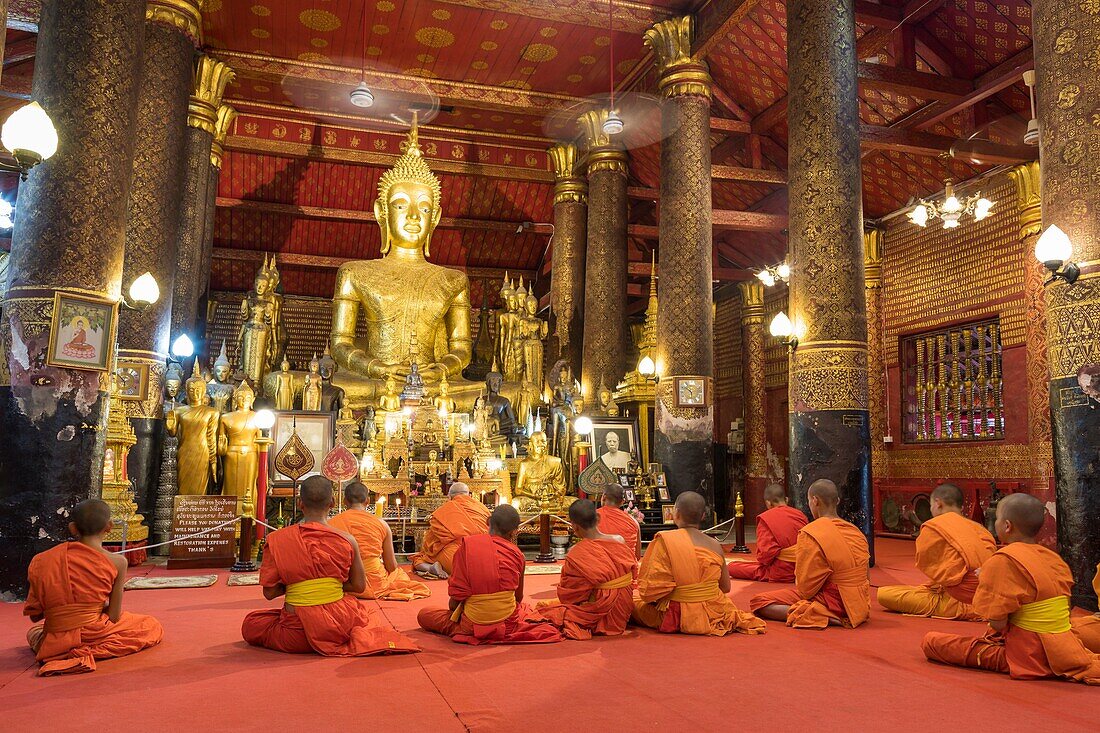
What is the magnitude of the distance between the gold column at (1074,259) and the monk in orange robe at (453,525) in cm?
368

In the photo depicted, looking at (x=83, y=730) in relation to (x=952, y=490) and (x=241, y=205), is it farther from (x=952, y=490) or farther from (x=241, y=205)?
(x=241, y=205)

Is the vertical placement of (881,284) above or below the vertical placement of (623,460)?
above

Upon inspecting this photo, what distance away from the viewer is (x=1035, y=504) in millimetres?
3734

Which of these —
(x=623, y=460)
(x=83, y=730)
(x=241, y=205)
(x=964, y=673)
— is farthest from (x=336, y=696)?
(x=241, y=205)

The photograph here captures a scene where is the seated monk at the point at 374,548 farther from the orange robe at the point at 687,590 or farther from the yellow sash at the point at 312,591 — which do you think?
the orange robe at the point at 687,590

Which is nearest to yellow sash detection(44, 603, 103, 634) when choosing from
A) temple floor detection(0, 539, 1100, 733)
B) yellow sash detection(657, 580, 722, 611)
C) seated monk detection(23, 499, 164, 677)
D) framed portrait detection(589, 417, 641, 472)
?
seated monk detection(23, 499, 164, 677)

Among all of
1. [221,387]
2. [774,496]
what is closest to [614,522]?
[774,496]

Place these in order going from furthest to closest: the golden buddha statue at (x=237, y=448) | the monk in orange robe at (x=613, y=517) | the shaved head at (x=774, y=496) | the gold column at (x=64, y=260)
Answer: the golden buddha statue at (x=237, y=448), the shaved head at (x=774, y=496), the monk in orange robe at (x=613, y=517), the gold column at (x=64, y=260)

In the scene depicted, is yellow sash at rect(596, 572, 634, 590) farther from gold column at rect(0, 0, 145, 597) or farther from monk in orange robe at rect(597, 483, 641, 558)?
gold column at rect(0, 0, 145, 597)

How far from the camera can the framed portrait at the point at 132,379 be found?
809 centimetres

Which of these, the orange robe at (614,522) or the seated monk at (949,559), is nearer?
the seated monk at (949,559)

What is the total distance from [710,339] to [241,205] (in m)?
9.48

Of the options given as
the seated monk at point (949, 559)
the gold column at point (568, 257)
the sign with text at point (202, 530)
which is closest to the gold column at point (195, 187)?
the sign with text at point (202, 530)

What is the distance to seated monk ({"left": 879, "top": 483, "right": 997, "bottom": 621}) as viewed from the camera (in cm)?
514
